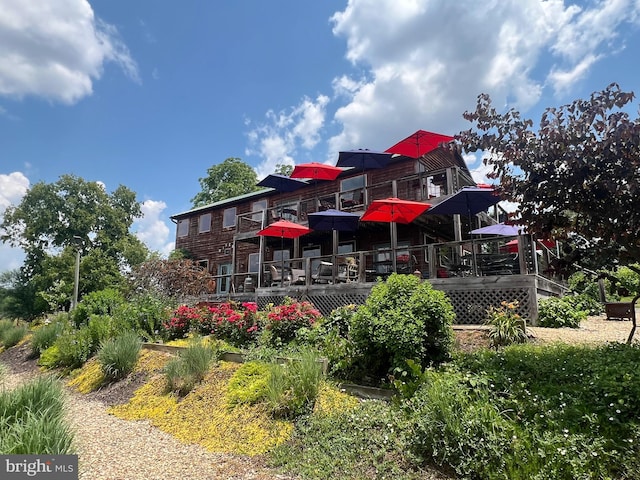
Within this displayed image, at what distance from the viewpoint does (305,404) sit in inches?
195

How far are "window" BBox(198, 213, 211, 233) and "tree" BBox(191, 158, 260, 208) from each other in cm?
1316

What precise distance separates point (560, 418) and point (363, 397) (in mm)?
2426

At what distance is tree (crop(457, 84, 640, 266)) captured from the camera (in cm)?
498

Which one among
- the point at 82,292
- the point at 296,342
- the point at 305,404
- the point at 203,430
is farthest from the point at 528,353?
the point at 82,292

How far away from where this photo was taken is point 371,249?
1780 centimetres

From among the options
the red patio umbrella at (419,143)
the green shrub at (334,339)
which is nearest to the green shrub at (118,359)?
the green shrub at (334,339)

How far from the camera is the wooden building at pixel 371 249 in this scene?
10.1 metres

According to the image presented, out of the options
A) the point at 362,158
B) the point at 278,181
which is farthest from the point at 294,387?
the point at 278,181

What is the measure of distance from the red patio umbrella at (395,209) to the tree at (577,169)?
19.9 feet

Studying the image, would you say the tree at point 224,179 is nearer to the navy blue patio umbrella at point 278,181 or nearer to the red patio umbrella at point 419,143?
the navy blue patio umbrella at point 278,181

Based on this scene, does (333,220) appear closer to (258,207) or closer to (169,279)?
(169,279)

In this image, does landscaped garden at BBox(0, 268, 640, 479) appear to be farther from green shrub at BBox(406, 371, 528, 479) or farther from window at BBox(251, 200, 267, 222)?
window at BBox(251, 200, 267, 222)

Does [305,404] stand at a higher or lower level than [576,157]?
lower

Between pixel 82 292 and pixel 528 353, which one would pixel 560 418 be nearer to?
pixel 528 353
